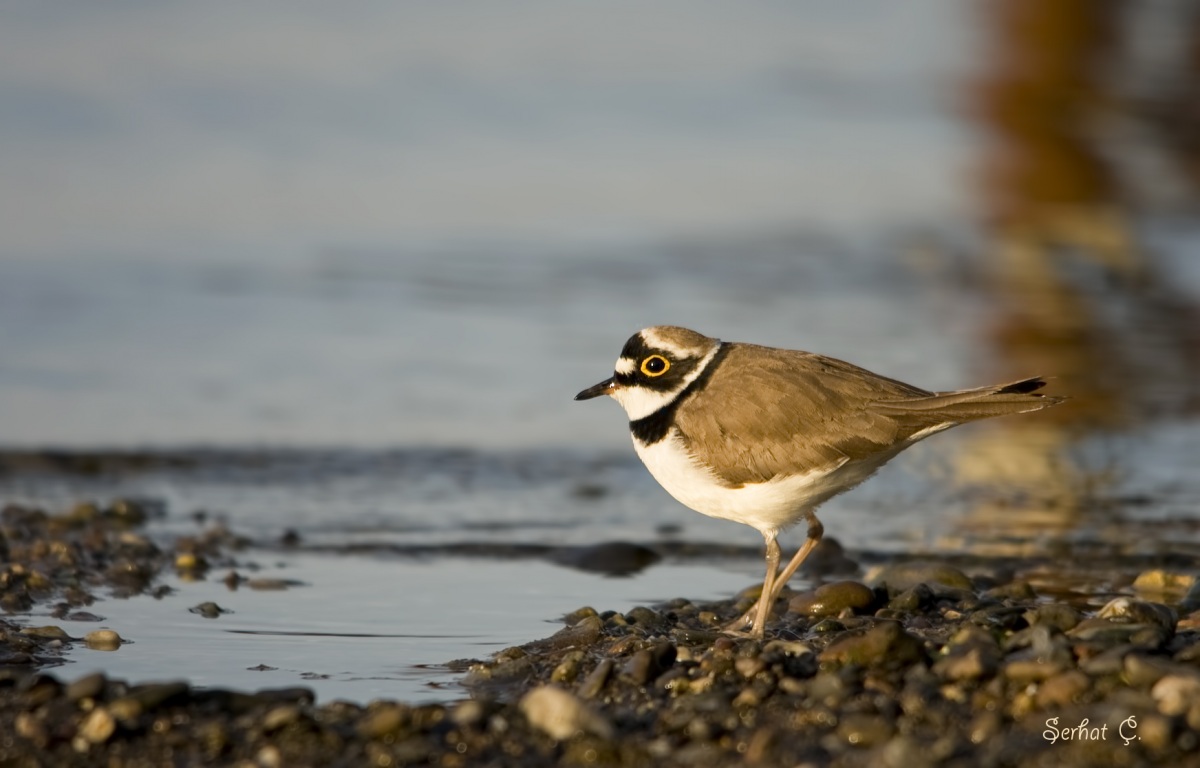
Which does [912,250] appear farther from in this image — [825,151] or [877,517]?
[877,517]

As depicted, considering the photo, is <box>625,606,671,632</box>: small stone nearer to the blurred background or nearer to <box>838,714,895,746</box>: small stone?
the blurred background

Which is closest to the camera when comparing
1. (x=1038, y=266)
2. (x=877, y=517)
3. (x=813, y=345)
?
(x=877, y=517)

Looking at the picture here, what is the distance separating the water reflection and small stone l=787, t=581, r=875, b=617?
205cm

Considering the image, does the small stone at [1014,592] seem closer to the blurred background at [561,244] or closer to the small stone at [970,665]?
the blurred background at [561,244]

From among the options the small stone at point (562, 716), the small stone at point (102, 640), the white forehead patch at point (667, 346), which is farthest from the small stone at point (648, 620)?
the small stone at point (102, 640)

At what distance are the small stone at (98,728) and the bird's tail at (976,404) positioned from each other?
3.21m

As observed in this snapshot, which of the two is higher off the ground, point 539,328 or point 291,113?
point 291,113

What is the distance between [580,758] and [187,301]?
9886 millimetres

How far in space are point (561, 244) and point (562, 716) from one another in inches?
433

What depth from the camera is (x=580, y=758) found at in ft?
15.7

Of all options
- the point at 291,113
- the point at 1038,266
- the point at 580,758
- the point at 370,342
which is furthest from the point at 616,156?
the point at 580,758

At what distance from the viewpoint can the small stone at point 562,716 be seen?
16.1 ft

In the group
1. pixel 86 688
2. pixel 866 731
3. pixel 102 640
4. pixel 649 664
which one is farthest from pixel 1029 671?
pixel 102 640

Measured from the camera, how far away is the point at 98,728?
491 cm
